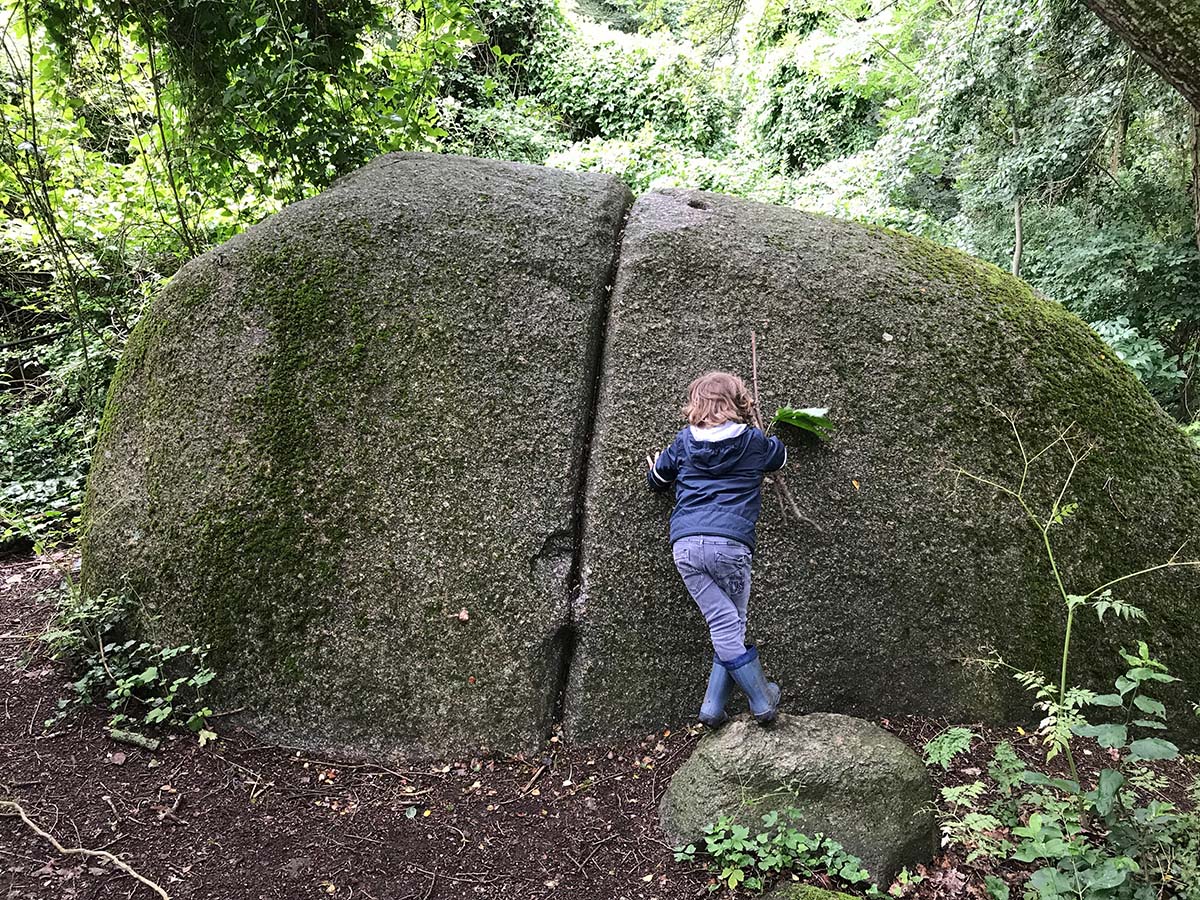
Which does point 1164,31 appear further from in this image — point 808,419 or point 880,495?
point 880,495

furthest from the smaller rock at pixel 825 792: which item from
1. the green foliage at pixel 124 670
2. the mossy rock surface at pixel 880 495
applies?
the green foliage at pixel 124 670

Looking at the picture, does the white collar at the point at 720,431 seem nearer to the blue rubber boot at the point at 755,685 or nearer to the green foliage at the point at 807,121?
the blue rubber boot at the point at 755,685

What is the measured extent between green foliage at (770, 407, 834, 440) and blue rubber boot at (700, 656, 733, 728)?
1393 millimetres

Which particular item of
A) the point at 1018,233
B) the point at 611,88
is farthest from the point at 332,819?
the point at 611,88

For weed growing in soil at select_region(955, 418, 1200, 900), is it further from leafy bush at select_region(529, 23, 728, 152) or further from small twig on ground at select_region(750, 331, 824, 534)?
leafy bush at select_region(529, 23, 728, 152)

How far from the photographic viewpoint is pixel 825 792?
2967 millimetres

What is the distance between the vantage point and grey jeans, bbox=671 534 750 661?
3344 millimetres

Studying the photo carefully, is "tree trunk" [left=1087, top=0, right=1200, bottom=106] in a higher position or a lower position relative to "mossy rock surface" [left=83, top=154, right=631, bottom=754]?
higher

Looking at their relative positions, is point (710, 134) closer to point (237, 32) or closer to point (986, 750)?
point (237, 32)

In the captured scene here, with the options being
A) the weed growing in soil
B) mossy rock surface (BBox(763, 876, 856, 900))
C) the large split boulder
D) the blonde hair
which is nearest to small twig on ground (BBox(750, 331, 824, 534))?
the large split boulder

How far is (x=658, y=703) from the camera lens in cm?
373

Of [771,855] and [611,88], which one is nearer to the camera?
[771,855]

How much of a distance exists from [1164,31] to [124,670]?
18.9 feet

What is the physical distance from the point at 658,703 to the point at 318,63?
4.99 m
